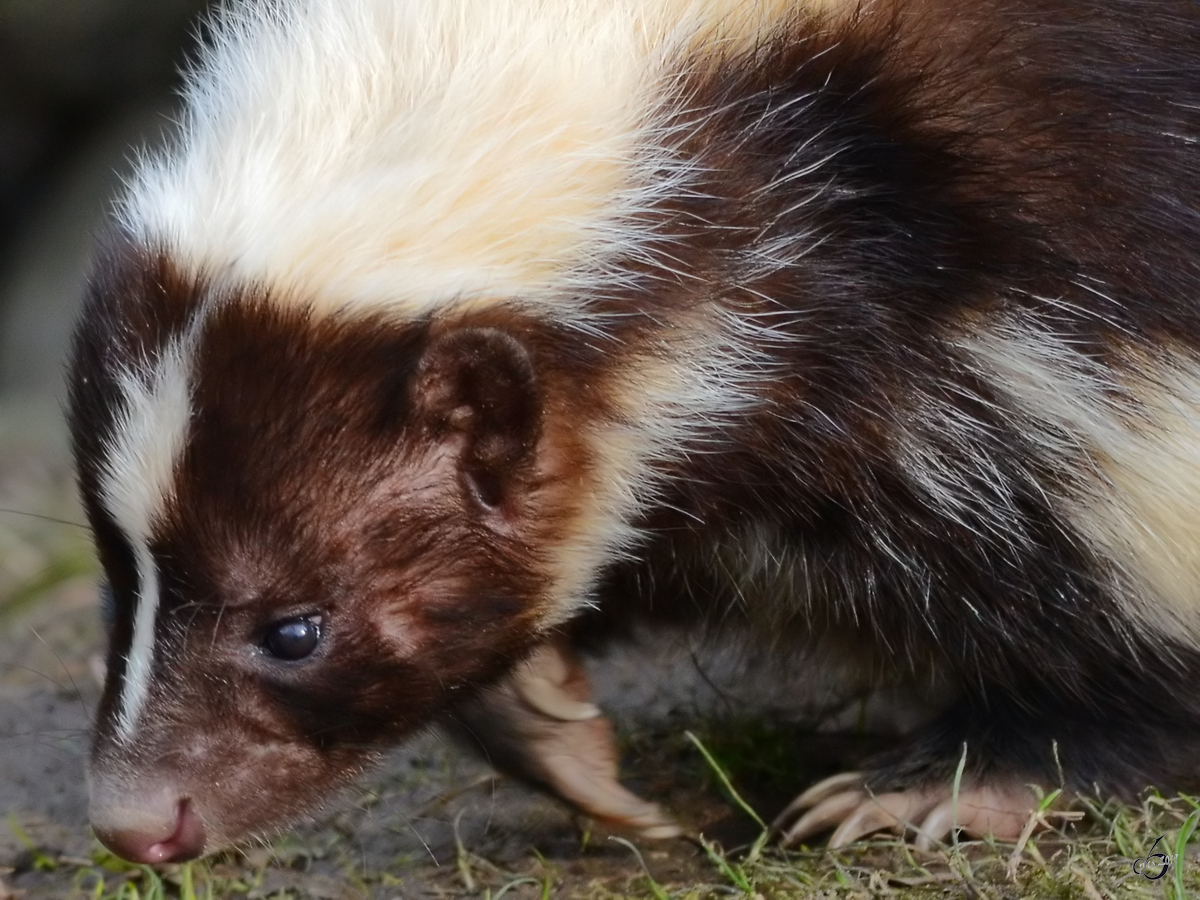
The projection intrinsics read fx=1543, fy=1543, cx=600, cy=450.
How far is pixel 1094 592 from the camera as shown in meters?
3.03

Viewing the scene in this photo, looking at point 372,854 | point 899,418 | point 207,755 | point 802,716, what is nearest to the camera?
point 207,755

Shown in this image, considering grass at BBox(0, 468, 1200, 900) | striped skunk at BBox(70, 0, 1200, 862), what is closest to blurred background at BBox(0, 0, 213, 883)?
grass at BBox(0, 468, 1200, 900)

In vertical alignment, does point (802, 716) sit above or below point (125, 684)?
below

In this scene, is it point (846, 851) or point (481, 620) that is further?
point (846, 851)

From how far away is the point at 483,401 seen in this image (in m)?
2.60

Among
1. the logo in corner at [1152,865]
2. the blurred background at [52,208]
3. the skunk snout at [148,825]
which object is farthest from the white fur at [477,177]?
the blurred background at [52,208]

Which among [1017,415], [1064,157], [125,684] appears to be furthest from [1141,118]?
[125,684]

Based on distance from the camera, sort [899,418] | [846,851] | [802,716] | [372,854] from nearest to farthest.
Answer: [899,418]
[846,851]
[372,854]
[802,716]

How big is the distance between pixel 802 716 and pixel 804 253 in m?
1.69

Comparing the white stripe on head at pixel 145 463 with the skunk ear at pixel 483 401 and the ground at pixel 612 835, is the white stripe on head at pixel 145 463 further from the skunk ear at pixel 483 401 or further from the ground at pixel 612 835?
the ground at pixel 612 835

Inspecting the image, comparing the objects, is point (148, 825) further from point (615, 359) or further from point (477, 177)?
point (477, 177)

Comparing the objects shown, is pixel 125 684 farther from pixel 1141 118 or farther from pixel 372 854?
pixel 1141 118

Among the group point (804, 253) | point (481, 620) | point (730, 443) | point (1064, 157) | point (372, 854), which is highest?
point (1064, 157)

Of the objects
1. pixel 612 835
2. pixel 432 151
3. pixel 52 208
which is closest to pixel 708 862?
pixel 612 835
